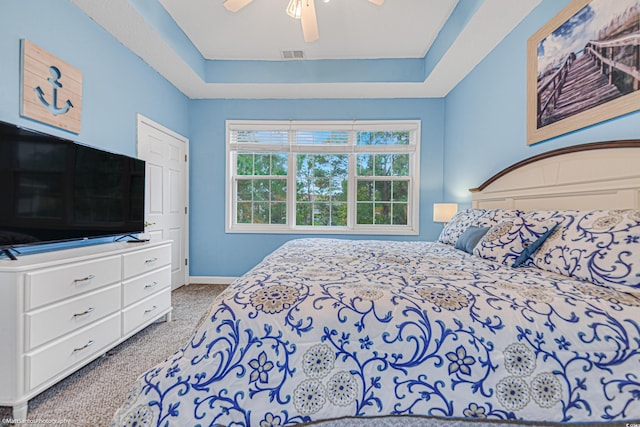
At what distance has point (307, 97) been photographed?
11.9 feet

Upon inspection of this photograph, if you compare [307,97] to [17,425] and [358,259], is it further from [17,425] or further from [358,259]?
[17,425]

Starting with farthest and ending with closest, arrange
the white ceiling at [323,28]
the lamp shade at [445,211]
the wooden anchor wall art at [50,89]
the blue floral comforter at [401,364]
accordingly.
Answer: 1. the lamp shade at [445,211]
2. the white ceiling at [323,28]
3. the wooden anchor wall art at [50,89]
4. the blue floral comforter at [401,364]

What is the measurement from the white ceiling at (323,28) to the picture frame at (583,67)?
3.10 feet

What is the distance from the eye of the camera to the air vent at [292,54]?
308cm

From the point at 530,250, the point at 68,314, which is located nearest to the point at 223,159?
the point at 68,314

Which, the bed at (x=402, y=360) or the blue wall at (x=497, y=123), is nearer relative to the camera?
the bed at (x=402, y=360)

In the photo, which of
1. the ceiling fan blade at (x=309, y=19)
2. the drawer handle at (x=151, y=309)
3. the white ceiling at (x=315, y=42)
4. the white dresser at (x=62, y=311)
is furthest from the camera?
the white ceiling at (x=315, y=42)

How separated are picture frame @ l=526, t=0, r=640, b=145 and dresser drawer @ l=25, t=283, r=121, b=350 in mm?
3139

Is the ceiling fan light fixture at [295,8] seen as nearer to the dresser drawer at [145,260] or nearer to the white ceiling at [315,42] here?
the white ceiling at [315,42]

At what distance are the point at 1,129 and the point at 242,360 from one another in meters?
1.70

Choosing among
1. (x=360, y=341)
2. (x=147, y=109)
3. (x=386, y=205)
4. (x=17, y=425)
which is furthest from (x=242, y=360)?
(x=386, y=205)

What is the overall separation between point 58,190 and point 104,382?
3.87ft

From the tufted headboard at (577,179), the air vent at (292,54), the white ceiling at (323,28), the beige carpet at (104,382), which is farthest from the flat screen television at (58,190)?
the tufted headboard at (577,179)

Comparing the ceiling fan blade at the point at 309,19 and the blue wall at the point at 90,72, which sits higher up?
the ceiling fan blade at the point at 309,19
